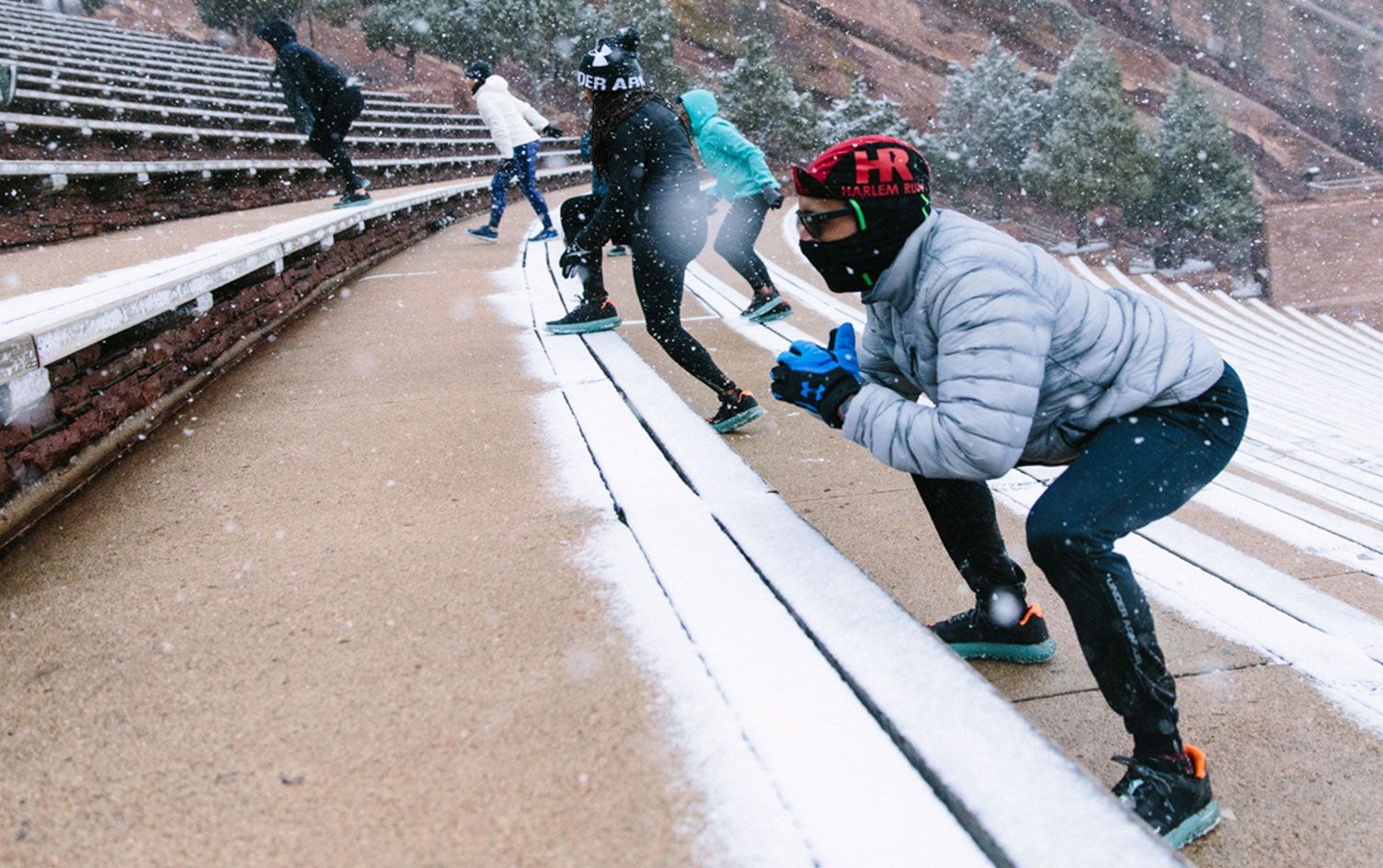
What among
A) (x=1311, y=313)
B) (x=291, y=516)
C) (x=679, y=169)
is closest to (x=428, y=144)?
(x=679, y=169)

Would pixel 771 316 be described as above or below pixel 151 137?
below

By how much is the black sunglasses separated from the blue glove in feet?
0.75

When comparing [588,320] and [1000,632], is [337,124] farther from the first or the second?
[1000,632]

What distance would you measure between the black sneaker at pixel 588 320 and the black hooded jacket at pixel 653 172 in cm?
86

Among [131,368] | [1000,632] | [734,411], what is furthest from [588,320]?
[1000,632]

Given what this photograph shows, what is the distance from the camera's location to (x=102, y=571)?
2.31 m

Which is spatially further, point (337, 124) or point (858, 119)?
point (858, 119)

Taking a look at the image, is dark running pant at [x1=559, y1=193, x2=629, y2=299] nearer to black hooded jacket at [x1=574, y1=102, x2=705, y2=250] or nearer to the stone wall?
black hooded jacket at [x1=574, y1=102, x2=705, y2=250]

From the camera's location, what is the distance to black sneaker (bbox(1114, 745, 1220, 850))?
1638mm

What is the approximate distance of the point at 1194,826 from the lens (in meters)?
1.68

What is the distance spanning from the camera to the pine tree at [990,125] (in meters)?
31.0

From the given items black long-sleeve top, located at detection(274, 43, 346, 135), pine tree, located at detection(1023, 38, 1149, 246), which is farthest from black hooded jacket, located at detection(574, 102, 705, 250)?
pine tree, located at detection(1023, 38, 1149, 246)

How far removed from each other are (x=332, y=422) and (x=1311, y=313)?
101 feet

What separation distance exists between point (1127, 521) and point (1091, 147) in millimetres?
31388
